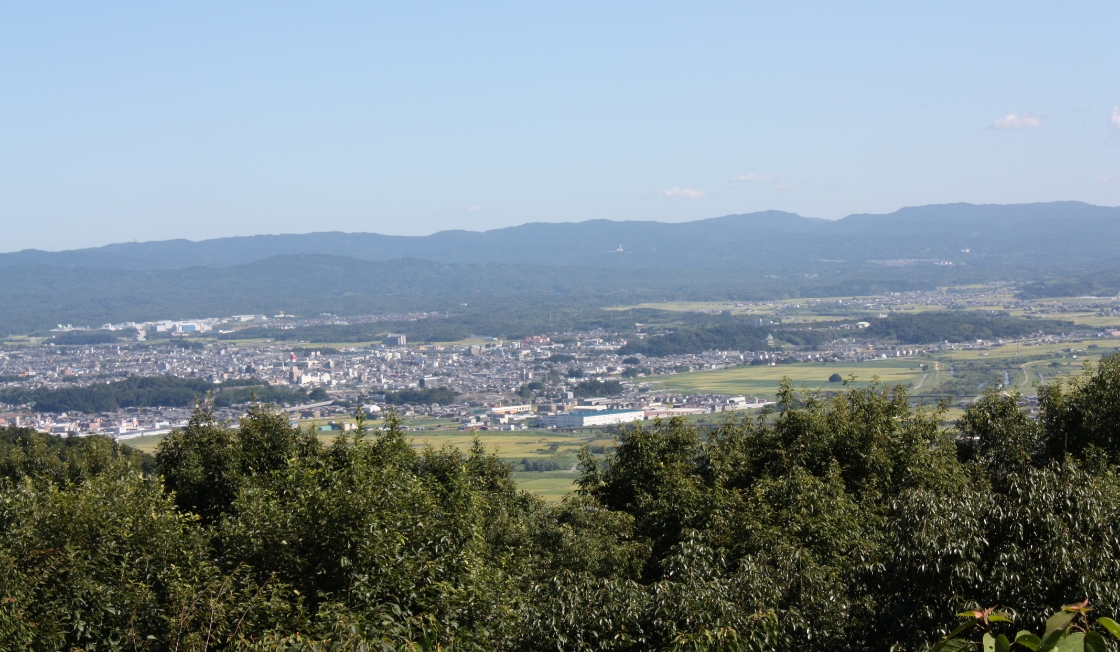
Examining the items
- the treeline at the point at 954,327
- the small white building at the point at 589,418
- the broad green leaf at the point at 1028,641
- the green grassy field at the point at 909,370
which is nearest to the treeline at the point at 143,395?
the small white building at the point at 589,418

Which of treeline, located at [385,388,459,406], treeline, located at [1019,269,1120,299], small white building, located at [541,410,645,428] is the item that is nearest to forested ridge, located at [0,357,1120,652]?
small white building, located at [541,410,645,428]

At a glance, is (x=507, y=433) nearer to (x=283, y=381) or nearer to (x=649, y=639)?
(x=283, y=381)

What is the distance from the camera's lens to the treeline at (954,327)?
76250mm

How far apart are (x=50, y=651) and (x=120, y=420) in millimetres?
57581

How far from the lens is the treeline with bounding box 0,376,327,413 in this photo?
66.6 m

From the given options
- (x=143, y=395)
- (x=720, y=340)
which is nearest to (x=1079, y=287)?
(x=720, y=340)

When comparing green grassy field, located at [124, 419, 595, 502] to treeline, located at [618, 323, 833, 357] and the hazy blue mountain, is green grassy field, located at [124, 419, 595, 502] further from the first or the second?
the hazy blue mountain

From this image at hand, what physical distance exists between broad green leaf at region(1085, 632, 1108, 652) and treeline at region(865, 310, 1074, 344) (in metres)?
77.9

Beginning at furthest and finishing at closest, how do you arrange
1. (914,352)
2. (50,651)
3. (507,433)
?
(914,352) → (507,433) → (50,651)

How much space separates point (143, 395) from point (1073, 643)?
74.1m

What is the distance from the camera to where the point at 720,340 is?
88.6 metres

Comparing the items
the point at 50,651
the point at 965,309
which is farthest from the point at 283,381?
the point at 50,651

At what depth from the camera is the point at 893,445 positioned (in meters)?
14.2

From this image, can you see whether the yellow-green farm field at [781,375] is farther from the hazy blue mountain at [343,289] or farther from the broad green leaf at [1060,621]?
the hazy blue mountain at [343,289]
